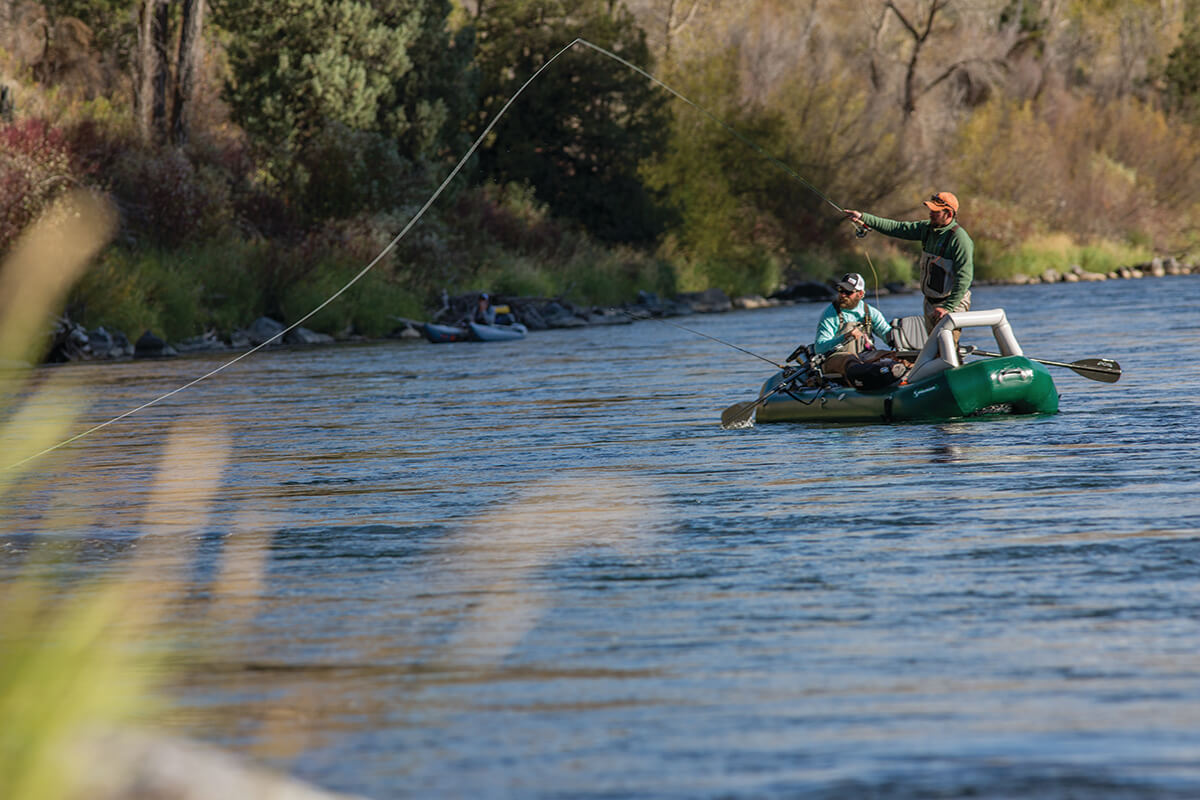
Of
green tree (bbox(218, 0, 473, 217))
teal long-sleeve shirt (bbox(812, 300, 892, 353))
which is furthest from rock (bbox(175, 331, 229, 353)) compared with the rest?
teal long-sleeve shirt (bbox(812, 300, 892, 353))

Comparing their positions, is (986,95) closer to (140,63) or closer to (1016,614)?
(140,63)

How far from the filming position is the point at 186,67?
36.6m

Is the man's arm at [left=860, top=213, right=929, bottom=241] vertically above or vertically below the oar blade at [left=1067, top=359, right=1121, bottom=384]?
above

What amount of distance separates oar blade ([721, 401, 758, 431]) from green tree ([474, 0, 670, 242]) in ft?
92.8

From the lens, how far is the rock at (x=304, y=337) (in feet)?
104

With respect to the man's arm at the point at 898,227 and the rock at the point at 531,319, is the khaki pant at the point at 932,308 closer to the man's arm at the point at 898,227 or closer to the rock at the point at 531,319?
the man's arm at the point at 898,227

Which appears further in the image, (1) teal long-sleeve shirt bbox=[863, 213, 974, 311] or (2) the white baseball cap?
(1) teal long-sleeve shirt bbox=[863, 213, 974, 311]

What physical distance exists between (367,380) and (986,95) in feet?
151

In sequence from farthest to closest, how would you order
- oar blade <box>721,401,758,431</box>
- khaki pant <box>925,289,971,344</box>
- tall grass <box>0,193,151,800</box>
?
oar blade <box>721,401,758,431</box> < khaki pant <box>925,289,971,344</box> < tall grass <box>0,193,151,800</box>

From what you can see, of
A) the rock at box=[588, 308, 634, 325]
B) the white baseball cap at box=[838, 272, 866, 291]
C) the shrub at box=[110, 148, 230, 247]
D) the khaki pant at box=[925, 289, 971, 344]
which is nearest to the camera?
the white baseball cap at box=[838, 272, 866, 291]

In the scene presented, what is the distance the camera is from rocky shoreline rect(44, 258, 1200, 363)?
2872 centimetres

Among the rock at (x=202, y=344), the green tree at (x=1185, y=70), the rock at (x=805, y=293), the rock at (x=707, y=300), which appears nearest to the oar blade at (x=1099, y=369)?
the rock at (x=202, y=344)

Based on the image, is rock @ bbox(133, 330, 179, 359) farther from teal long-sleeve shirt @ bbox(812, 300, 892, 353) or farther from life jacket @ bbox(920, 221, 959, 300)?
life jacket @ bbox(920, 221, 959, 300)

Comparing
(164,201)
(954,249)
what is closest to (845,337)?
(954,249)
